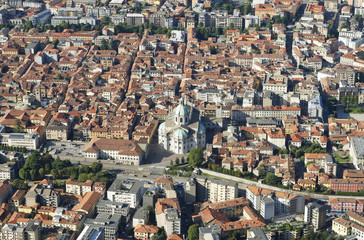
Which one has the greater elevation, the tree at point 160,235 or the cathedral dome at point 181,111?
the cathedral dome at point 181,111

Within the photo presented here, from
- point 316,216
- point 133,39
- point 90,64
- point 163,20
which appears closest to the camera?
point 316,216

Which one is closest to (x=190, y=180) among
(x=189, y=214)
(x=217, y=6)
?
(x=189, y=214)

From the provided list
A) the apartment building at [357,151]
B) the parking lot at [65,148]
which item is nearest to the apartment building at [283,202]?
the apartment building at [357,151]

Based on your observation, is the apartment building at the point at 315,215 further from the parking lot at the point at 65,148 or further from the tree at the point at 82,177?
the parking lot at the point at 65,148

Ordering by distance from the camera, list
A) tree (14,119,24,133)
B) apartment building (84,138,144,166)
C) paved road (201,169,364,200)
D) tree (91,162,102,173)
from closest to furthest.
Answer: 1. paved road (201,169,364,200)
2. tree (91,162,102,173)
3. apartment building (84,138,144,166)
4. tree (14,119,24,133)

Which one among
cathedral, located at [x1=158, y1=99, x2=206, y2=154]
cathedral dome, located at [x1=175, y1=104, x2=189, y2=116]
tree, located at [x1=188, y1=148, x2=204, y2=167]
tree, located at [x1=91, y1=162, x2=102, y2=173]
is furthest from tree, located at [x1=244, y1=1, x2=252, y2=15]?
tree, located at [x1=91, y1=162, x2=102, y2=173]

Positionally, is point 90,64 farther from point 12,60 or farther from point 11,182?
point 11,182

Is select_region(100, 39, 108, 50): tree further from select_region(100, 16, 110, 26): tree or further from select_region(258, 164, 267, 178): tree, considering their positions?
Answer: select_region(258, 164, 267, 178): tree

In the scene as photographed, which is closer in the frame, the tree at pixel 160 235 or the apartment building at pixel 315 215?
the tree at pixel 160 235
